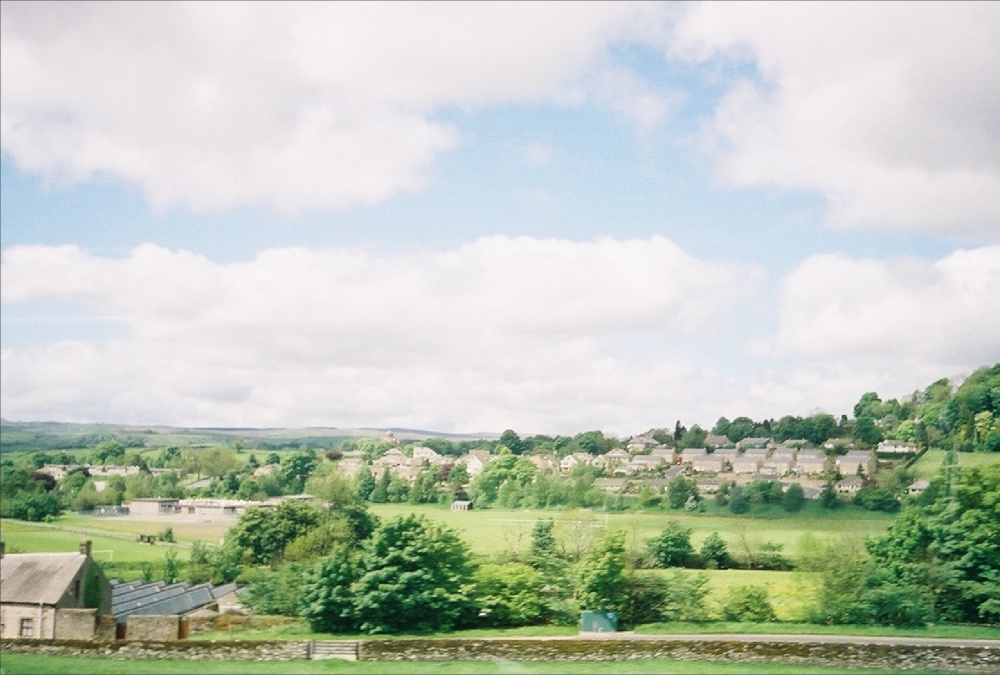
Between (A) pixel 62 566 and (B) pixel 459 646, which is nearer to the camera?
(B) pixel 459 646

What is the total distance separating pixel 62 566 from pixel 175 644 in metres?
5.40

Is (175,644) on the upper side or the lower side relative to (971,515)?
lower

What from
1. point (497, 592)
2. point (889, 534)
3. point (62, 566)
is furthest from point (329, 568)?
point (889, 534)

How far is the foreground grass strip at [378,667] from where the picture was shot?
1780 centimetres

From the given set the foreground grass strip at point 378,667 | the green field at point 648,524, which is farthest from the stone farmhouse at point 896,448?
the foreground grass strip at point 378,667

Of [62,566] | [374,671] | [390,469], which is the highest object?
[390,469]

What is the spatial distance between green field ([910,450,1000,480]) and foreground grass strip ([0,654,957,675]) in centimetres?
1206

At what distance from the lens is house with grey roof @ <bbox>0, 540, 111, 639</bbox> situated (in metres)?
21.0

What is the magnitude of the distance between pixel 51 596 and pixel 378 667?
955 cm

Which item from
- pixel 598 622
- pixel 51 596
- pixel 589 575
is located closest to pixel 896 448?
pixel 589 575

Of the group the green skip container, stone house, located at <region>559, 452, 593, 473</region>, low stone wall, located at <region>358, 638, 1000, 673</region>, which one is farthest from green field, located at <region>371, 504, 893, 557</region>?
low stone wall, located at <region>358, 638, 1000, 673</region>

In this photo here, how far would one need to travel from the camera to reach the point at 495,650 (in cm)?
1900

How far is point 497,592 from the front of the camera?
2414cm

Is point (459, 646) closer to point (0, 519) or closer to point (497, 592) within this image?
point (497, 592)
